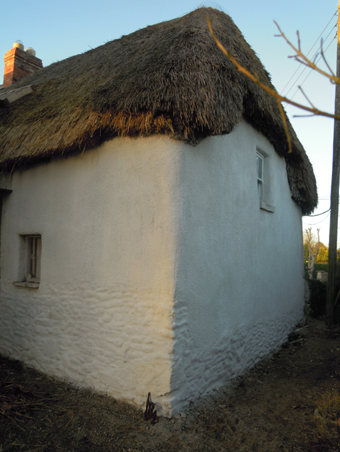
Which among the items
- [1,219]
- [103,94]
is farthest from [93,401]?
[103,94]

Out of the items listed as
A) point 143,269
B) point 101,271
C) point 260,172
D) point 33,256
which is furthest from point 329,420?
point 33,256

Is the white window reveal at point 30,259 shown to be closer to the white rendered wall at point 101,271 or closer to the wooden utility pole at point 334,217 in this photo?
the white rendered wall at point 101,271

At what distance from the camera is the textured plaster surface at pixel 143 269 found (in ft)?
13.7

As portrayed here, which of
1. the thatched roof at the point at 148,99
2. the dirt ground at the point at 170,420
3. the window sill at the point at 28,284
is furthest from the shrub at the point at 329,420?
the window sill at the point at 28,284

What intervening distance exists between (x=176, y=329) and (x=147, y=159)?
2.18 meters

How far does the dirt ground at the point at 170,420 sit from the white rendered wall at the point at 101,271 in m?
0.29

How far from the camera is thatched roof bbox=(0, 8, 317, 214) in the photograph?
4289mm

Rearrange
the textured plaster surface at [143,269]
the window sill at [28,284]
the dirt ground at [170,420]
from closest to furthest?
the dirt ground at [170,420], the textured plaster surface at [143,269], the window sill at [28,284]

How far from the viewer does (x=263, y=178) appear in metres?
7.23

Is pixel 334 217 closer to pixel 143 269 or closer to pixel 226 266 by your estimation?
pixel 226 266

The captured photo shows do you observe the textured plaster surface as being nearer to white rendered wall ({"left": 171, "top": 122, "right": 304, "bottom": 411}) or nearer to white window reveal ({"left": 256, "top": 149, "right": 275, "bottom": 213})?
white rendered wall ({"left": 171, "top": 122, "right": 304, "bottom": 411})

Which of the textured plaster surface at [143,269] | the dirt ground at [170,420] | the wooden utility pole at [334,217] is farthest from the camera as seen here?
the wooden utility pole at [334,217]

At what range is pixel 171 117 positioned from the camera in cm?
429

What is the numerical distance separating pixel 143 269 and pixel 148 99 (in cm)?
214
